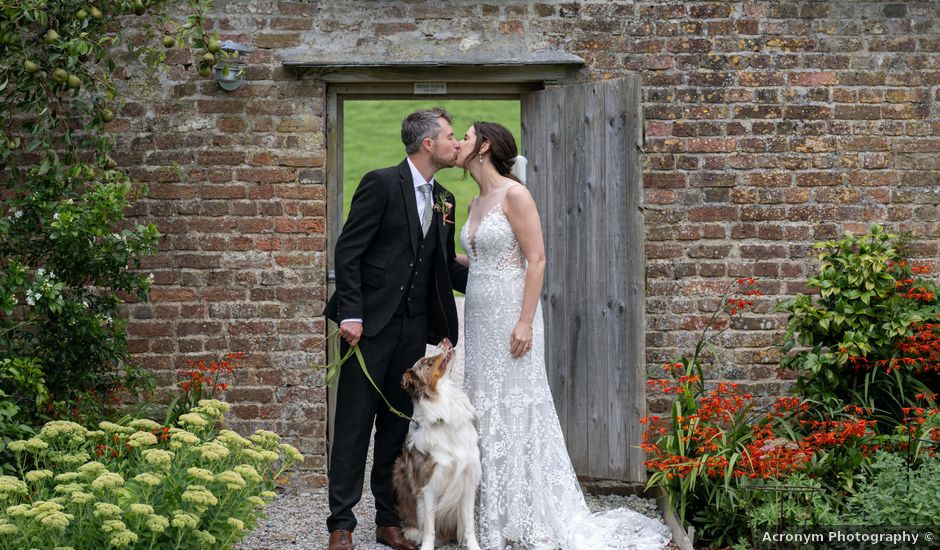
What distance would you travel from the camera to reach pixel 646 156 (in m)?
6.29

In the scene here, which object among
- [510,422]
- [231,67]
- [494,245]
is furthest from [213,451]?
[231,67]

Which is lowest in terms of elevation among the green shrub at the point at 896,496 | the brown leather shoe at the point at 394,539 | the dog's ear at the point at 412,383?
the brown leather shoe at the point at 394,539

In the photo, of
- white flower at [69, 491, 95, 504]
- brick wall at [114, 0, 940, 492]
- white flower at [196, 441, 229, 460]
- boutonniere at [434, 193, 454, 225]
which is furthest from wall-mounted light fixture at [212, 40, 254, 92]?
white flower at [69, 491, 95, 504]

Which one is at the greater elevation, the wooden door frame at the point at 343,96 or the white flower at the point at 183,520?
the wooden door frame at the point at 343,96

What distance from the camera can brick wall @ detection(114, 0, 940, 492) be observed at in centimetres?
623

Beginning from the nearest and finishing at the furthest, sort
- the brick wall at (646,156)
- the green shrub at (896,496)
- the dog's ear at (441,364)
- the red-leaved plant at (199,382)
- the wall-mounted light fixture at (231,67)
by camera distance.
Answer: the green shrub at (896,496)
the dog's ear at (441,364)
the wall-mounted light fixture at (231,67)
the red-leaved plant at (199,382)
the brick wall at (646,156)

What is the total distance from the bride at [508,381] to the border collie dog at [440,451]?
19 cm

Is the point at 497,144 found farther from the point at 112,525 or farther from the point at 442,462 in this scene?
the point at 112,525

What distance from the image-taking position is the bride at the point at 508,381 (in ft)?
16.2

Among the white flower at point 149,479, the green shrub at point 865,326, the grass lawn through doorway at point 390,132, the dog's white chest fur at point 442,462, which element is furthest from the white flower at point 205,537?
the grass lawn through doorway at point 390,132

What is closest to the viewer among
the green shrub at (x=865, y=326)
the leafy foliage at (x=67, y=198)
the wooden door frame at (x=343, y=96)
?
the leafy foliage at (x=67, y=198)

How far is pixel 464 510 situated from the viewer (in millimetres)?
4820

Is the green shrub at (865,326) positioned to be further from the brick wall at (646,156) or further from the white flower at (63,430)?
the white flower at (63,430)

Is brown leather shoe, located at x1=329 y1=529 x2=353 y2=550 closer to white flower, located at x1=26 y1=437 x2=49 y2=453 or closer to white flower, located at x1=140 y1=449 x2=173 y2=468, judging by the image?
white flower, located at x1=140 y1=449 x2=173 y2=468
